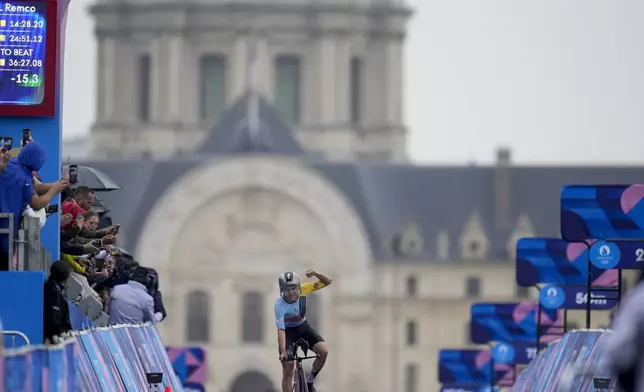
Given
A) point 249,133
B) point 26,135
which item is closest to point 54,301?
point 26,135

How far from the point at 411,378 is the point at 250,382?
7150 millimetres

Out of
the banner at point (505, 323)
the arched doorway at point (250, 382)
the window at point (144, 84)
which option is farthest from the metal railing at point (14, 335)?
the window at point (144, 84)

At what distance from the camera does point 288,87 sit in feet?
474

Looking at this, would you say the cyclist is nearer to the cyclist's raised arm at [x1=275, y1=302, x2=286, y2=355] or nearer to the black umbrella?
the cyclist's raised arm at [x1=275, y1=302, x2=286, y2=355]

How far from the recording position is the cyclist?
84.7 feet

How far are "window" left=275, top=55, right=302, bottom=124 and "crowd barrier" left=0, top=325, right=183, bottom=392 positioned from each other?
112834 mm

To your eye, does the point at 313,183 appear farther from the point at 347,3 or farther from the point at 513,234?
the point at 347,3

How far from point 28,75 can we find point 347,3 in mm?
120752

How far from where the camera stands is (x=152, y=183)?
124 m

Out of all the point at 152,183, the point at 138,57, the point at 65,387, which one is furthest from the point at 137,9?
the point at 65,387

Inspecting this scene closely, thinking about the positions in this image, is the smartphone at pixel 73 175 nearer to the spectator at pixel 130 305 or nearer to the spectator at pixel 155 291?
the spectator at pixel 130 305

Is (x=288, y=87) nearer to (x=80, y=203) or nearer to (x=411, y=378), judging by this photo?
(x=411, y=378)

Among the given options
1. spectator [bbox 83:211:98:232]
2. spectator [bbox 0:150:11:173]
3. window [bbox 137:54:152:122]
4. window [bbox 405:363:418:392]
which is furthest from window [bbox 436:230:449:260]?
spectator [bbox 0:150:11:173]

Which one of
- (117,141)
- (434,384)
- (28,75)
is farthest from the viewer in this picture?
(117,141)
